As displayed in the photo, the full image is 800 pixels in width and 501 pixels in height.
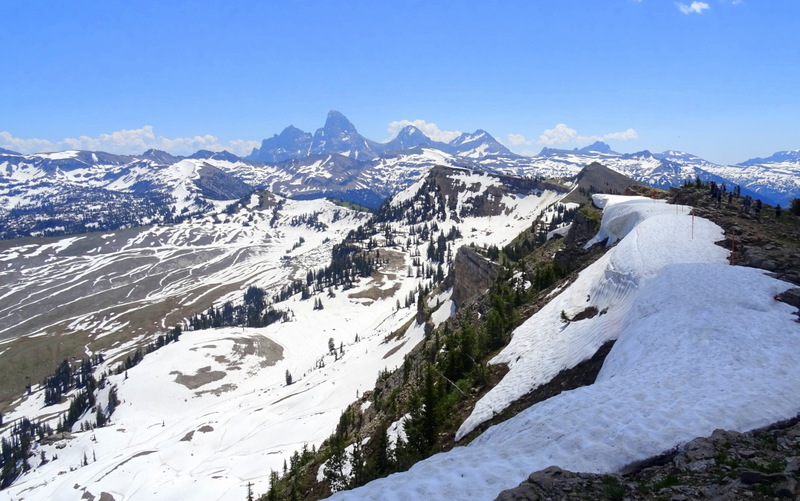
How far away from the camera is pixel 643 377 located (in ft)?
54.2

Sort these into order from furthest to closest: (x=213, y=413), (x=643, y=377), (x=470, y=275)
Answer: (x=470, y=275) → (x=213, y=413) → (x=643, y=377)

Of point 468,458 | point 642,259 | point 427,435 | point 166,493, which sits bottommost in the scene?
point 166,493

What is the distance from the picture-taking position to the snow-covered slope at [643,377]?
12.4 m

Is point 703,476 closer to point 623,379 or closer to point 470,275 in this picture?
point 623,379

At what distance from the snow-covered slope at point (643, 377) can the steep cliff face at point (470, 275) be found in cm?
7081

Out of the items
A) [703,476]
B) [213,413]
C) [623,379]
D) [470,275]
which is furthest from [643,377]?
[213,413]

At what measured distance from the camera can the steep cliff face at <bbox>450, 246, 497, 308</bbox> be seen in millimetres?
103000

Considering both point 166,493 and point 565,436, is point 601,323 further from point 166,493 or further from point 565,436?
point 166,493

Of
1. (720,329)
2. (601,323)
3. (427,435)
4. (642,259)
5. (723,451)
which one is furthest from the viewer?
(642,259)

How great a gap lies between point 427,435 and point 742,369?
15472 mm

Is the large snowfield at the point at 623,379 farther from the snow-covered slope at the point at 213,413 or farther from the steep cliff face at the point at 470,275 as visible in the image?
the steep cliff face at the point at 470,275

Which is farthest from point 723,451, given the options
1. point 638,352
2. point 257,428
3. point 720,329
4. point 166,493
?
point 257,428

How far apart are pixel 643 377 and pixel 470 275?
95.8 meters

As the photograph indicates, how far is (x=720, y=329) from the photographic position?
1923 centimetres
